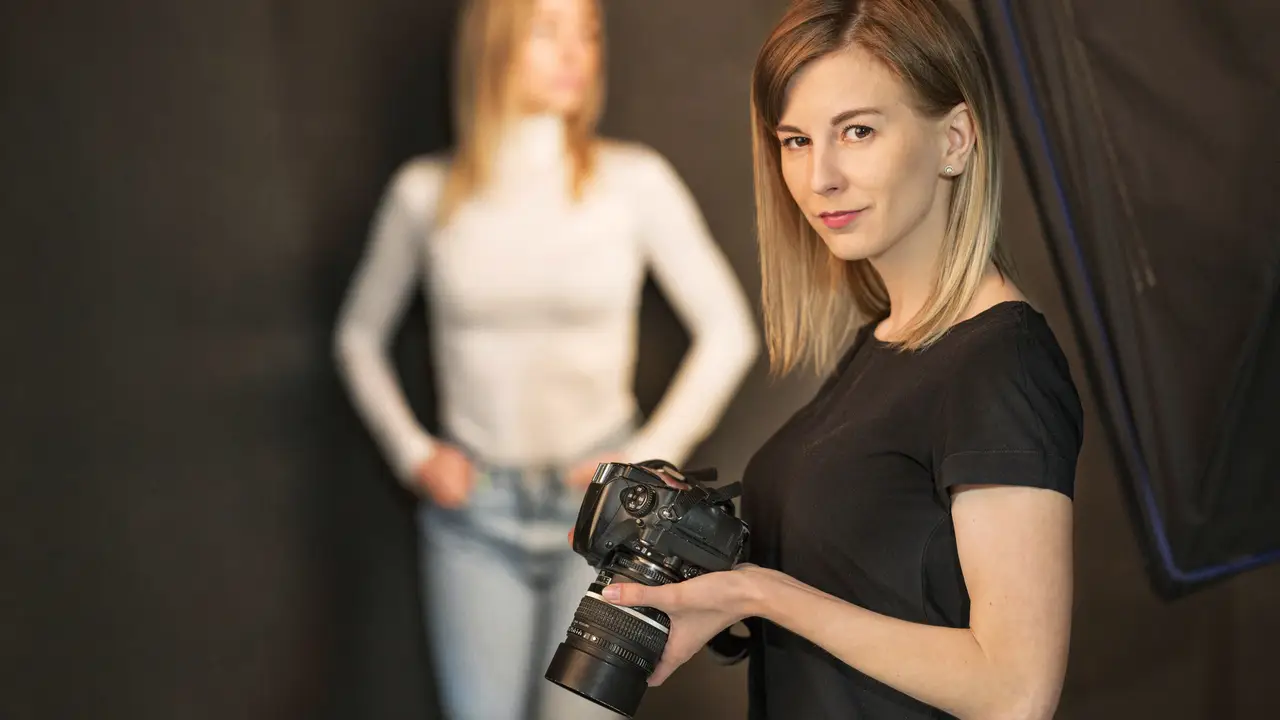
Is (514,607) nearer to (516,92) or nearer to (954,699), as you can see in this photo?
(516,92)

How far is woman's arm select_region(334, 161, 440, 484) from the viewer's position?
1778 mm

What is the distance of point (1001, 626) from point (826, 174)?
0.43 m

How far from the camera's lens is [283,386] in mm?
1752

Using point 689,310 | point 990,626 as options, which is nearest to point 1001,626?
point 990,626

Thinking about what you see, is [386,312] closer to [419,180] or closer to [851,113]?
[419,180]

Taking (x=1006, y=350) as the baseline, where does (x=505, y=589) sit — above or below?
below

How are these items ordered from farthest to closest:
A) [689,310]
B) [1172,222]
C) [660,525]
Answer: [689,310] → [1172,222] → [660,525]

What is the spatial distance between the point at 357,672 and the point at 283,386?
0.44 metres

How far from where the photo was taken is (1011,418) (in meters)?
0.99

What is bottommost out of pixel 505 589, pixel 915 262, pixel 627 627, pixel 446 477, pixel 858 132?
pixel 505 589

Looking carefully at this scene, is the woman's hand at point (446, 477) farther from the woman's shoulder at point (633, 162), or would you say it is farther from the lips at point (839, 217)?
the lips at point (839, 217)

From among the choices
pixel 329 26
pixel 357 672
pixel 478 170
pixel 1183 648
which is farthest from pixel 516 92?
pixel 1183 648

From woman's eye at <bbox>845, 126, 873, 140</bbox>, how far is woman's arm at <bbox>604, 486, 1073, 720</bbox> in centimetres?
34

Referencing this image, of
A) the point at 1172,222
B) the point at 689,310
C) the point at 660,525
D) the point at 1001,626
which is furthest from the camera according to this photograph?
the point at 689,310
